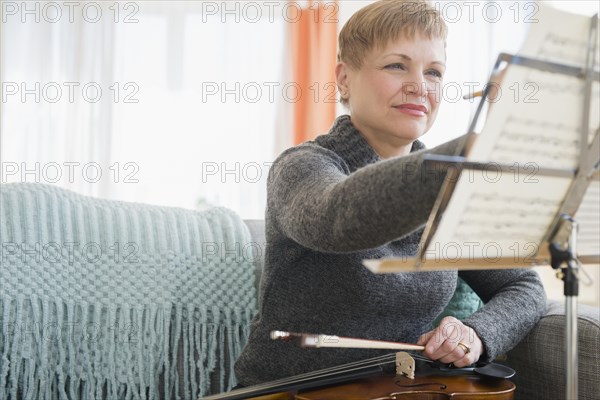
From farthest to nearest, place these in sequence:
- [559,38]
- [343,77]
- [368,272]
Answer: [343,77] < [368,272] < [559,38]

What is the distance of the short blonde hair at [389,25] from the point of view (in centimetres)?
111

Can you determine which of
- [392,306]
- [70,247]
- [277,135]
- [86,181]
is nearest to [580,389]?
[392,306]

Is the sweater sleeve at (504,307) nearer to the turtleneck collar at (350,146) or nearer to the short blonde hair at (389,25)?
the turtleneck collar at (350,146)

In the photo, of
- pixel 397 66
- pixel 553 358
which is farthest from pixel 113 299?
pixel 553 358

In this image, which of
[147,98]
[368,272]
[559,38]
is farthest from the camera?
[147,98]

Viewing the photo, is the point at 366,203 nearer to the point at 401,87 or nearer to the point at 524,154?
the point at 524,154

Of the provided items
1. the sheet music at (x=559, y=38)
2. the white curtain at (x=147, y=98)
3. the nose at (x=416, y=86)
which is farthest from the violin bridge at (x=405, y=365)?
the white curtain at (x=147, y=98)

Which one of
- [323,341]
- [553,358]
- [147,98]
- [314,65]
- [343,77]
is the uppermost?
[314,65]

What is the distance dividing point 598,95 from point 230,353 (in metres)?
0.90

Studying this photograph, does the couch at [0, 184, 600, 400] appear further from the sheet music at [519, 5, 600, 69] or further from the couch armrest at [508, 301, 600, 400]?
the sheet music at [519, 5, 600, 69]

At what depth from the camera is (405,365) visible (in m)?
1.04

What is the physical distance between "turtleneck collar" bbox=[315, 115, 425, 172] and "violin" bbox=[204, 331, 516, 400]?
317 millimetres

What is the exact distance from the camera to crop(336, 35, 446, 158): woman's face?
1.11 metres

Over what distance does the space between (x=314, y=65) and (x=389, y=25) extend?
2235 mm
